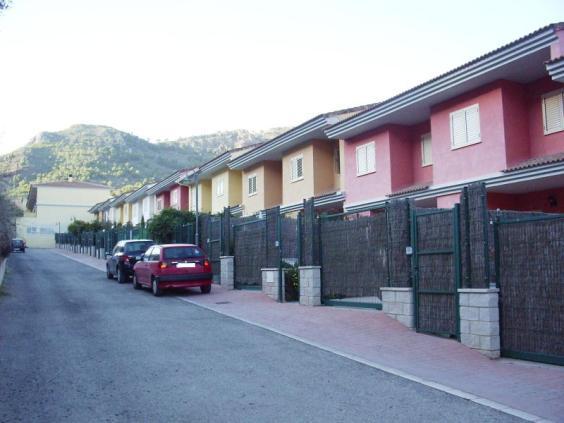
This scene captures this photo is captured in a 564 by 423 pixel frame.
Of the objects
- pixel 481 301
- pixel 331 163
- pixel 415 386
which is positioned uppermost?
pixel 331 163

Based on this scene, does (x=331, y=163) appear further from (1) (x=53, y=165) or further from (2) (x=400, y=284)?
(1) (x=53, y=165)

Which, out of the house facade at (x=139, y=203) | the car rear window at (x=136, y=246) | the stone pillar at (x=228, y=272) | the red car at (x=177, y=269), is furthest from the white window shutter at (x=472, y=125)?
the house facade at (x=139, y=203)

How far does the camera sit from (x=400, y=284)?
37.7 ft

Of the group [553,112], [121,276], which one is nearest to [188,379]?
[553,112]

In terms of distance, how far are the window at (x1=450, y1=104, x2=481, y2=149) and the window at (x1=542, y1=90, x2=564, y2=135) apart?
185 cm

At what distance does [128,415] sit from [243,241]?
13.9 m

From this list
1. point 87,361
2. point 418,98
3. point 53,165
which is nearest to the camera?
point 87,361

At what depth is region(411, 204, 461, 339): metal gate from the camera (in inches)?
395

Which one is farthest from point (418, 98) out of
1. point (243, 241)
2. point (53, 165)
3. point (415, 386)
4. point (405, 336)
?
point (53, 165)

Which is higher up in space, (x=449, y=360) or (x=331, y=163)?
(x=331, y=163)

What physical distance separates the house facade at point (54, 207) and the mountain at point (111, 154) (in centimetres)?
1481

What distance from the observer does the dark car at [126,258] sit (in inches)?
901

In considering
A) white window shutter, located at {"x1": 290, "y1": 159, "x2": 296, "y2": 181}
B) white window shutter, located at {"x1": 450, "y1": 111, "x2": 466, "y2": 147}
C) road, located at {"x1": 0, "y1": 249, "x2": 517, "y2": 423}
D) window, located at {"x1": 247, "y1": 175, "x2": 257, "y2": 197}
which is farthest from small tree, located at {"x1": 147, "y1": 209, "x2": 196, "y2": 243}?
road, located at {"x1": 0, "y1": 249, "x2": 517, "y2": 423}

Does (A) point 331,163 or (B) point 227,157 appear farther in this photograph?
(B) point 227,157
